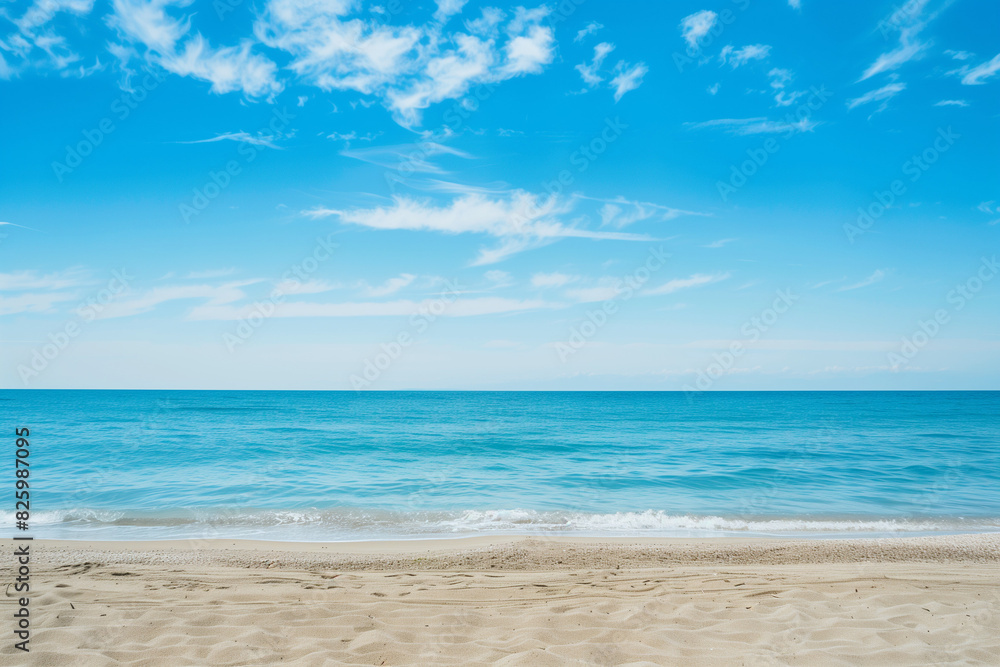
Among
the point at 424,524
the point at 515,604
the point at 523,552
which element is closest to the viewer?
the point at 515,604

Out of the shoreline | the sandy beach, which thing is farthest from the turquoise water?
the sandy beach

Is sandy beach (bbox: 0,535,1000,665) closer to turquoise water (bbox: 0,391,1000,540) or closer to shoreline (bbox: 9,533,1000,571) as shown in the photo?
shoreline (bbox: 9,533,1000,571)

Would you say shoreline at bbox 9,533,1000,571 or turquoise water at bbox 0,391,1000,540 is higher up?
shoreline at bbox 9,533,1000,571

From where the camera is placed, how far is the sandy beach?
448cm

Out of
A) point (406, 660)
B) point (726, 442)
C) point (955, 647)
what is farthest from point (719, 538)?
point (726, 442)

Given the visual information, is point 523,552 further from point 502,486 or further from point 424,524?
point 502,486

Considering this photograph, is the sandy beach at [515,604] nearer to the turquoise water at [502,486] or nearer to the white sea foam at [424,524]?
the white sea foam at [424,524]

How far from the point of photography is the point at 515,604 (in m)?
5.90

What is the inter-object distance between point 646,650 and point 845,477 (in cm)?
1620

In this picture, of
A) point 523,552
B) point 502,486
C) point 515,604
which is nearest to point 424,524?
point 523,552

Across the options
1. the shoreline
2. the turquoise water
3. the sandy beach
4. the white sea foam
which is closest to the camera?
the sandy beach

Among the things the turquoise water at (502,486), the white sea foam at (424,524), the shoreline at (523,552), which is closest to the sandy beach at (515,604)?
the shoreline at (523,552)

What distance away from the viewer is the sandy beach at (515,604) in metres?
4.48

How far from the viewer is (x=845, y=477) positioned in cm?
1686
